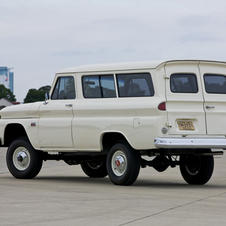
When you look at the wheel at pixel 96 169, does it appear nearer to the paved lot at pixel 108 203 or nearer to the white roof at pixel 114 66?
the paved lot at pixel 108 203

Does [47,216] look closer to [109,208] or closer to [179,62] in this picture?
[109,208]

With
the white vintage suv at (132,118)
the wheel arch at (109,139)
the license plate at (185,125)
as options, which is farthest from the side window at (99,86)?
the license plate at (185,125)

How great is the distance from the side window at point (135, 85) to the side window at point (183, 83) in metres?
0.41

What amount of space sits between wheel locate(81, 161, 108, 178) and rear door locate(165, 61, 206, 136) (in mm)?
3206

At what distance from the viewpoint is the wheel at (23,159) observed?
12.4 m

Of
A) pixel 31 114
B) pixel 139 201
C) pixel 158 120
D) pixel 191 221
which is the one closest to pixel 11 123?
pixel 31 114

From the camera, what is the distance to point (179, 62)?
10.9 meters

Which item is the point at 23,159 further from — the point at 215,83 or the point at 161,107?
the point at 215,83

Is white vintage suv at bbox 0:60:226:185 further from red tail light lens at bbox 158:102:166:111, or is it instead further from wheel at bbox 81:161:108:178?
wheel at bbox 81:161:108:178

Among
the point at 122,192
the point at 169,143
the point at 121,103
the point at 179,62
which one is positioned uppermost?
the point at 179,62

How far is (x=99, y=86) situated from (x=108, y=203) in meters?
3.55

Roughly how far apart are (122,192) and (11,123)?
381 centimetres

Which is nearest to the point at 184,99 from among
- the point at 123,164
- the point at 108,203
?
the point at 123,164

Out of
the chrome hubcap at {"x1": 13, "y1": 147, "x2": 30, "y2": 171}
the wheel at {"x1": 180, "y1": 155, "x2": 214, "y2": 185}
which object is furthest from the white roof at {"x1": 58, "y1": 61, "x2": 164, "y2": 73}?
the wheel at {"x1": 180, "y1": 155, "x2": 214, "y2": 185}
